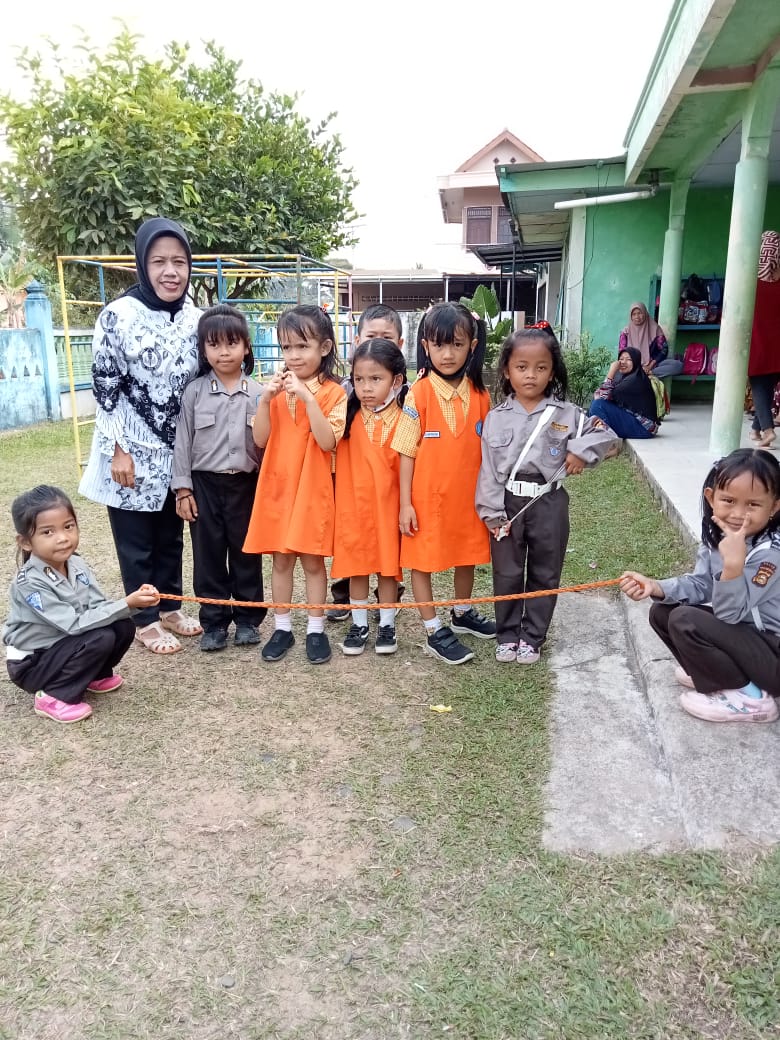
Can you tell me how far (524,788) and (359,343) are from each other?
6.00 ft

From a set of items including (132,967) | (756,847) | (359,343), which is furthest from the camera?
(359,343)

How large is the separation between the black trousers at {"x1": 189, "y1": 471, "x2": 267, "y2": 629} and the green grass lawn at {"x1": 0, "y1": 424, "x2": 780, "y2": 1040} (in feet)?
1.96

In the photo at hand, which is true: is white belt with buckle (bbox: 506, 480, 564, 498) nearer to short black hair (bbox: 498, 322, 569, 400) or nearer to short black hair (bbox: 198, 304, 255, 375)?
short black hair (bbox: 498, 322, 569, 400)

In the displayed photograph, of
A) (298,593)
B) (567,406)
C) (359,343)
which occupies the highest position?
(359,343)

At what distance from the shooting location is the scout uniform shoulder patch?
95.1 inches

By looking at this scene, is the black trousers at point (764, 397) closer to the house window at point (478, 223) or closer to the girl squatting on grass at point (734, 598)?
the girl squatting on grass at point (734, 598)

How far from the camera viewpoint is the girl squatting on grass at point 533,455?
A: 3.01 m

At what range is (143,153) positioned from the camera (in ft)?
29.2

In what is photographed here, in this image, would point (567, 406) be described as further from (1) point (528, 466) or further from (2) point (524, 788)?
(2) point (524, 788)

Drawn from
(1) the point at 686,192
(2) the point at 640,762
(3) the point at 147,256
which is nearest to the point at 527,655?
(2) the point at 640,762

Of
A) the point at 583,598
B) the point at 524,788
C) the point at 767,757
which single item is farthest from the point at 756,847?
the point at 583,598

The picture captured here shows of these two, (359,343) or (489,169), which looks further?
(489,169)

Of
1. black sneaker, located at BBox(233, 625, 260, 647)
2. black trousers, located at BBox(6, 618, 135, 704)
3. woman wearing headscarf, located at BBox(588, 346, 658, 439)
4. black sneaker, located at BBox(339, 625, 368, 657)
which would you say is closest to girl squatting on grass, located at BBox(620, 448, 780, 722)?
black sneaker, located at BBox(339, 625, 368, 657)

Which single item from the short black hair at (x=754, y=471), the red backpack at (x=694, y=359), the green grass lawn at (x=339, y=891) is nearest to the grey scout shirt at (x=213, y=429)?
the green grass lawn at (x=339, y=891)
